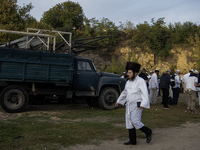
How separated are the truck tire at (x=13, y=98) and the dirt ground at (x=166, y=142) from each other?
15.3 feet

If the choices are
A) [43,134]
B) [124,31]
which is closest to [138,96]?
[43,134]

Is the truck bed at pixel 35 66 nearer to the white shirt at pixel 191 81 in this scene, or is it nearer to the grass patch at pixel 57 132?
the grass patch at pixel 57 132

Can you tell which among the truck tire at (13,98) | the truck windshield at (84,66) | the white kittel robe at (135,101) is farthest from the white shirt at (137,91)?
the truck windshield at (84,66)

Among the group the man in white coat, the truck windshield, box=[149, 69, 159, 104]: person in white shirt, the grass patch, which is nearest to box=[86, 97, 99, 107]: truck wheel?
the truck windshield

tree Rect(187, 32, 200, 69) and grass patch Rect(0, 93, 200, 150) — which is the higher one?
tree Rect(187, 32, 200, 69)

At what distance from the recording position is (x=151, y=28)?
30422 mm

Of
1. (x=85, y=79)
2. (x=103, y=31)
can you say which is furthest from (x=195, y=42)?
(x=85, y=79)

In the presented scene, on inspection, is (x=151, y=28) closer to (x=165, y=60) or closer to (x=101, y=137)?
(x=165, y=60)

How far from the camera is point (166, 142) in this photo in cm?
569

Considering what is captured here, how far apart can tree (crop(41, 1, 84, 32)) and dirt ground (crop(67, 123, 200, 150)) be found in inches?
1215

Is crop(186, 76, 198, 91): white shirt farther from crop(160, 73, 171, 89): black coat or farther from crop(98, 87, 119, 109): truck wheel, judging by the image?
crop(98, 87, 119, 109): truck wheel

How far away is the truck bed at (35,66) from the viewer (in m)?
8.89

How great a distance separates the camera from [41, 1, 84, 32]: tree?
37.2 metres

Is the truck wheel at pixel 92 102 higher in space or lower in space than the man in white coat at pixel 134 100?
lower
